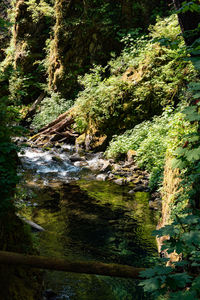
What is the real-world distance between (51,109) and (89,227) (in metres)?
11.1

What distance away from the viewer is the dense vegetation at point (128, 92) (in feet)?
6.72

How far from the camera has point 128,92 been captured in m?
10.5

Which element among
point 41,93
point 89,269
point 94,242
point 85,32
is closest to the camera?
point 89,269

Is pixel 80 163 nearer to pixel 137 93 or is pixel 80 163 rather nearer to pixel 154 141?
pixel 154 141

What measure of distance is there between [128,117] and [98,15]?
8.82 meters

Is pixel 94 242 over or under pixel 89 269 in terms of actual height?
under

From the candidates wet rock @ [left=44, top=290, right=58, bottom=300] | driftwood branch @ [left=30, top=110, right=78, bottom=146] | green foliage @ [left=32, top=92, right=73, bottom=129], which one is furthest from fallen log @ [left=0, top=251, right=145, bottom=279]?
green foliage @ [left=32, top=92, right=73, bottom=129]

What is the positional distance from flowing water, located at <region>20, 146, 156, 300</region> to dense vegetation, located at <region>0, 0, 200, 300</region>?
700 mm

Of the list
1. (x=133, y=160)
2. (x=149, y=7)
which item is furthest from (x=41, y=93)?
(x=133, y=160)

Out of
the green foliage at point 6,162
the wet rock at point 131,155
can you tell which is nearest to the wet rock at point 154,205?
the wet rock at point 131,155

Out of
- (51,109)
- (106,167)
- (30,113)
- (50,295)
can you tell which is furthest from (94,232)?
(30,113)

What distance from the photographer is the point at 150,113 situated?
10.0 meters

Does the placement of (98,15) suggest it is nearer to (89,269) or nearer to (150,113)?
(150,113)

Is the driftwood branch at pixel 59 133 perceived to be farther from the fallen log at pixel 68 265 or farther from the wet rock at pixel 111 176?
the fallen log at pixel 68 265
